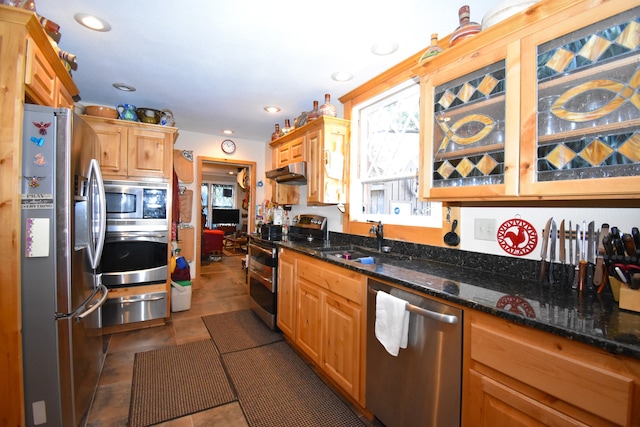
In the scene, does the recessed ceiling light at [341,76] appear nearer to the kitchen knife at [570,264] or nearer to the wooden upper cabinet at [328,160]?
the wooden upper cabinet at [328,160]

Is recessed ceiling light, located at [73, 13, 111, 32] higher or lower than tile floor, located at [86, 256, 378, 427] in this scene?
higher

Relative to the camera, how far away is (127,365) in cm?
233

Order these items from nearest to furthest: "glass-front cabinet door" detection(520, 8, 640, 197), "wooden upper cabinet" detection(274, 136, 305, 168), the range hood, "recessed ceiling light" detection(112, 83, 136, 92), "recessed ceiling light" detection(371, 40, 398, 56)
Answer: "glass-front cabinet door" detection(520, 8, 640, 197)
"recessed ceiling light" detection(371, 40, 398, 56)
"recessed ceiling light" detection(112, 83, 136, 92)
the range hood
"wooden upper cabinet" detection(274, 136, 305, 168)

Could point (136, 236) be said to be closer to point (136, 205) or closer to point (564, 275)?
point (136, 205)

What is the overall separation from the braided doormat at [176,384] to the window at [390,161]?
1.82 metres

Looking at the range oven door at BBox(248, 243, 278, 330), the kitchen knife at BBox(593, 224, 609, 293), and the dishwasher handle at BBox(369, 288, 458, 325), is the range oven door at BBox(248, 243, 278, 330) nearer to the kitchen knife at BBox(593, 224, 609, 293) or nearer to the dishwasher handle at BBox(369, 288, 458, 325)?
the dishwasher handle at BBox(369, 288, 458, 325)

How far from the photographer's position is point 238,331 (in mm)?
2973

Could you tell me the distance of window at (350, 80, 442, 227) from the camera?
2.32 m

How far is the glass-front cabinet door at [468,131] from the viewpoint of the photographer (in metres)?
1.33

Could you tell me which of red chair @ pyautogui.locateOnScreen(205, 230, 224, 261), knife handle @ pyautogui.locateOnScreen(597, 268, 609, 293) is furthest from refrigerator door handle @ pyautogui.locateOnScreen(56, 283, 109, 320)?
red chair @ pyautogui.locateOnScreen(205, 230, 224, 261)

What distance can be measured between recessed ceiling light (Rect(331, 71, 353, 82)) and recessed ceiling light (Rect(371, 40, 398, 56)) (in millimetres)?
385

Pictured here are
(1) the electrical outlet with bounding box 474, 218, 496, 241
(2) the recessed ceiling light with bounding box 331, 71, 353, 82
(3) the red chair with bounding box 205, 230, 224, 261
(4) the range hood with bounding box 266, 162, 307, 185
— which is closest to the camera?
(1) the electrical outlet with bounding box 474, 218, 496, 241

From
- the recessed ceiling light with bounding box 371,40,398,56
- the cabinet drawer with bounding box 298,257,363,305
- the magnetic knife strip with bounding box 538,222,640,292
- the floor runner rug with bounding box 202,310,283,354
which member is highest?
the recessed ceiling light with bounding box 371,40,398,56

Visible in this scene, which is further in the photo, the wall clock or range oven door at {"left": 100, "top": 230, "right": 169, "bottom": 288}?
the wall clock
